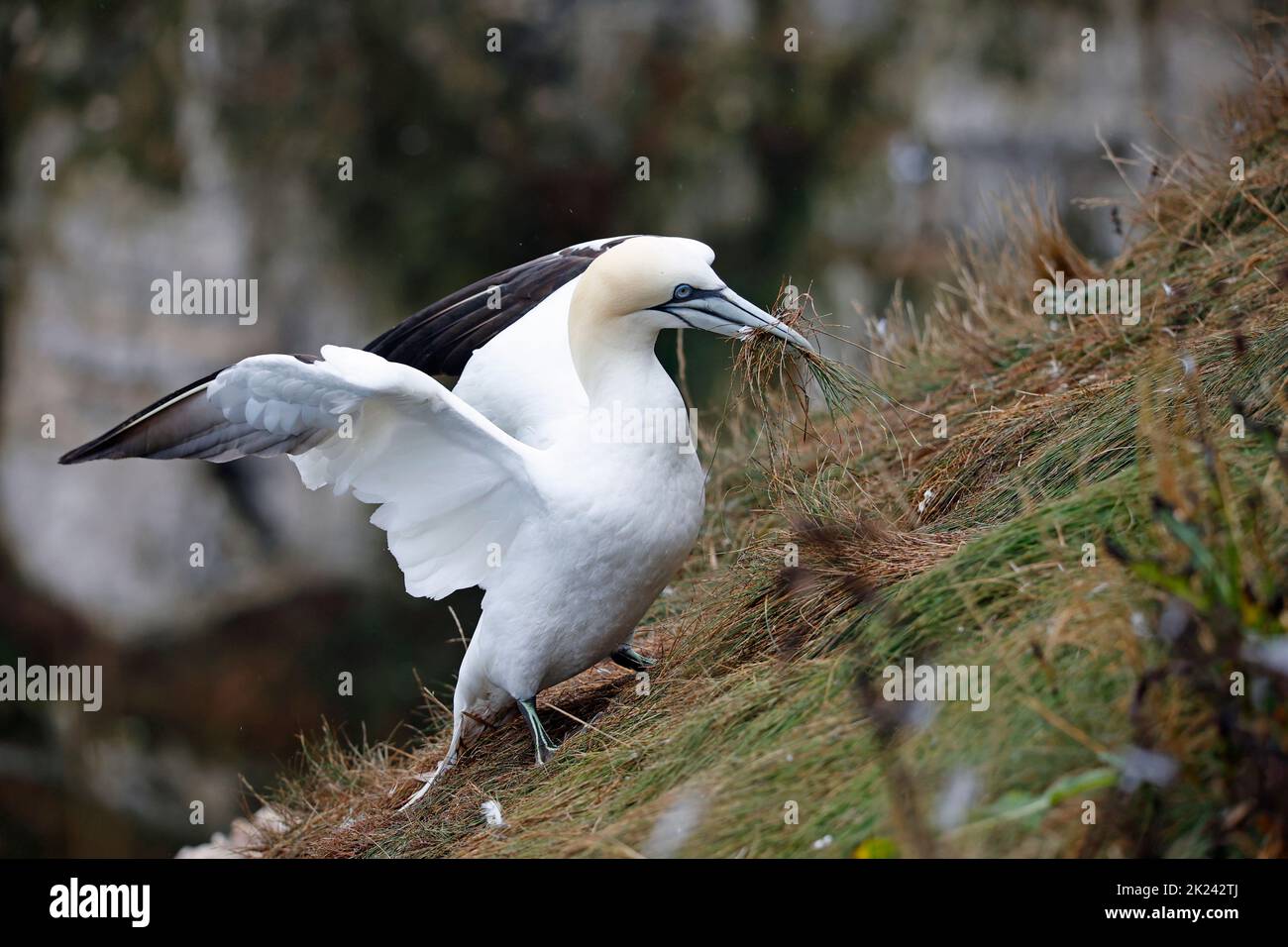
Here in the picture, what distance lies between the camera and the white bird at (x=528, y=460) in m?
4.11

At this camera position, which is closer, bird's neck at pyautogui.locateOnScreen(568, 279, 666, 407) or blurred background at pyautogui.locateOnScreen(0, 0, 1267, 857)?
bird's neck at pyautogui.locateOnScreen(568, 279, 666, 407)

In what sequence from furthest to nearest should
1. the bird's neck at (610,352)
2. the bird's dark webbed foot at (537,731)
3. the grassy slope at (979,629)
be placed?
the bird's dark webbed foot at (537,731), the bird's neck at (610,352), the grassy slope at (979,629)

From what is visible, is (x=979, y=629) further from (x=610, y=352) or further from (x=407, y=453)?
(x=407, y=453)

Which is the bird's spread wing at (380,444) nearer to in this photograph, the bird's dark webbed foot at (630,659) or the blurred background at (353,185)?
the bird's dark webbed foot at (630,659)

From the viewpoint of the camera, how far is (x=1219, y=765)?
8.48ft

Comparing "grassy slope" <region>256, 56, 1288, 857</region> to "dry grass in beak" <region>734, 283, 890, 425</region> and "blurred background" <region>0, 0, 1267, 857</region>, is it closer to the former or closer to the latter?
"dry grass in beak" <region>734, 283, 890, 425</region>

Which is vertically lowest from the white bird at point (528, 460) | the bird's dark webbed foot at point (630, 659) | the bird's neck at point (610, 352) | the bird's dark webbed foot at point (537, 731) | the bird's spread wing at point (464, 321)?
the bird's dark webbed foot at point (537, 731)

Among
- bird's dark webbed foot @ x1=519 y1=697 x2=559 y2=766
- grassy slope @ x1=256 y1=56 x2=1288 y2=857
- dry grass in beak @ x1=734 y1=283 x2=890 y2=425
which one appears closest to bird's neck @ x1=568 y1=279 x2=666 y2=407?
dry grass in beak @ x1=734 y1=283 x2=890 y2=425

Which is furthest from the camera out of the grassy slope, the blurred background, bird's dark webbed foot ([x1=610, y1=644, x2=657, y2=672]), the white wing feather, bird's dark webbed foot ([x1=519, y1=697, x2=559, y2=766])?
the blurred background

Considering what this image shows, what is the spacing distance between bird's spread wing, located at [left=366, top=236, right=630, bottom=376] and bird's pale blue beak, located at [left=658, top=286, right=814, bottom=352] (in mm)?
1364

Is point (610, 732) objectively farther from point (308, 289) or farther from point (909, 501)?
point (308, 289)

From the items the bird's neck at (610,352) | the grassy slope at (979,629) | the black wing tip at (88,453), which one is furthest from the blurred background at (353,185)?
the bird's neck at (610,352)

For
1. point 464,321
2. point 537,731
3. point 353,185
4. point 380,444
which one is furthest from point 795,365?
point 353,185

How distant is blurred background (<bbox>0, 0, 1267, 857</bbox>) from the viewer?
12.8 metres
